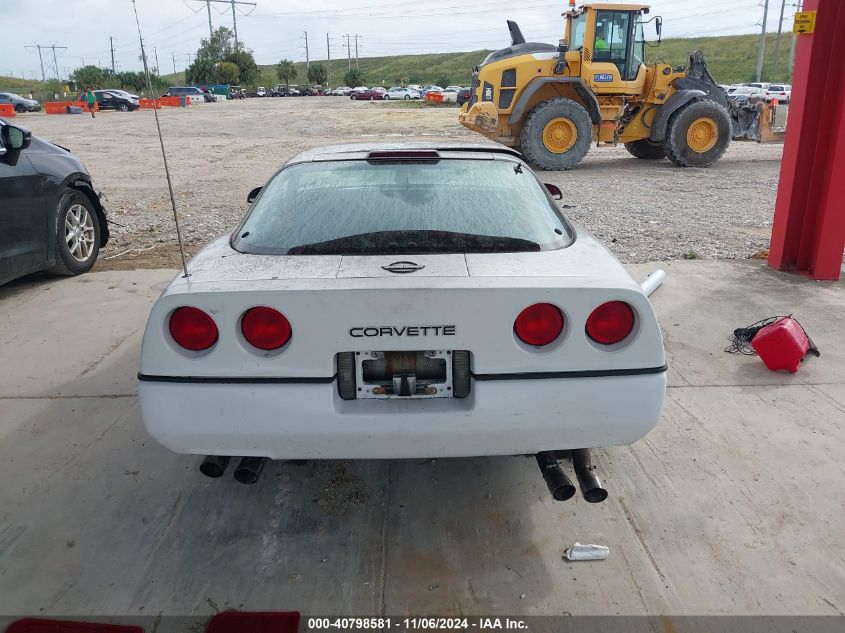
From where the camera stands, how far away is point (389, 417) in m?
2.26

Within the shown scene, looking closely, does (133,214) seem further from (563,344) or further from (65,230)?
(563,344)

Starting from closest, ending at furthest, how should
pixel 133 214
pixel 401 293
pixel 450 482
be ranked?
pixel 401 293 < pixel 450 482 < pixel 133 214

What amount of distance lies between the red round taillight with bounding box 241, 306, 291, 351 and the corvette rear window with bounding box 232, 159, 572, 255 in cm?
42

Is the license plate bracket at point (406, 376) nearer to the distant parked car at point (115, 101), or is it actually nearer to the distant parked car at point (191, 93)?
the distant parked car at point (115, 101)

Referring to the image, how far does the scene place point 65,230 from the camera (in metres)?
6.04

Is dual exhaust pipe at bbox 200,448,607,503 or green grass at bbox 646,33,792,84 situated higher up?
green grass at bbox 646,33,792,84

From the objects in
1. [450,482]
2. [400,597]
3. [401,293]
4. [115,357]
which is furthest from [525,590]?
[115,357]

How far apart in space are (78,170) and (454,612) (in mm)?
5758

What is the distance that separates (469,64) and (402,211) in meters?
125

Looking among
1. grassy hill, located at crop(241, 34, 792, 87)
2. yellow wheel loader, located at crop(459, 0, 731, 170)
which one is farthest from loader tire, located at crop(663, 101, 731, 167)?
grassy hill, located at crop(241, 34, 792, 87)

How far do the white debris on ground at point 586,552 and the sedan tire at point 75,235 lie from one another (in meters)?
5.34

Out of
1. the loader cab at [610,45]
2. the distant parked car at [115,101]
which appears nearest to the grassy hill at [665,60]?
the distant parked car at [115,101]

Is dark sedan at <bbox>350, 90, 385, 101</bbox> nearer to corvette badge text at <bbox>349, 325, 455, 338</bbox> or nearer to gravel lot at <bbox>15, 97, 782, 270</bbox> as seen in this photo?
gravel lot at <bbox>15, 97, 782, 270</bbox>

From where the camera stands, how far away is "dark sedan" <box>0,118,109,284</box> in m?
5.23
